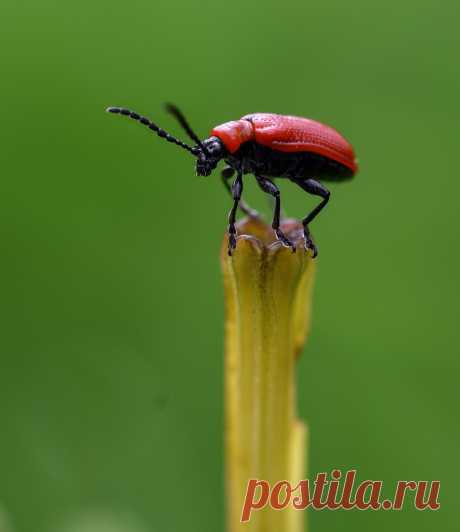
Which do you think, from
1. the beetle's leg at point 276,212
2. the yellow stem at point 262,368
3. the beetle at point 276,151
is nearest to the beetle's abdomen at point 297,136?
the beetle at point 276,151

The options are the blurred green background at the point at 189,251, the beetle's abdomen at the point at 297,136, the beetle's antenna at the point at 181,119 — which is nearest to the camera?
the beetle's antenna at the point at 181,119

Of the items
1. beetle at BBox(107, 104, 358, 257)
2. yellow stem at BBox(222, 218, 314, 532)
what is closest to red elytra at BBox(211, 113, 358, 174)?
beetle at BBox(107, 104, 358, 257)

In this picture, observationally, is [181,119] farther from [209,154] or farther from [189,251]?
[189,251]

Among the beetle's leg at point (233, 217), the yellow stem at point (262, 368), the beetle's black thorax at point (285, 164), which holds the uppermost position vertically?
the beetle's black thorax at point (285, 164)

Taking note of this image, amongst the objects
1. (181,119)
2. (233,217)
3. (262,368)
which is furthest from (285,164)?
(262,368)

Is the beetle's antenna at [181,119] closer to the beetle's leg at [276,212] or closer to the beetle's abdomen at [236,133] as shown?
the beetle's abdomen at [236,133]

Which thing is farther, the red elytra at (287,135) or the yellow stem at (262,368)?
the red elytra at (287,135)

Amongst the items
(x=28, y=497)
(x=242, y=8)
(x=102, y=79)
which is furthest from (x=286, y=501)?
(x=242, y=8)
